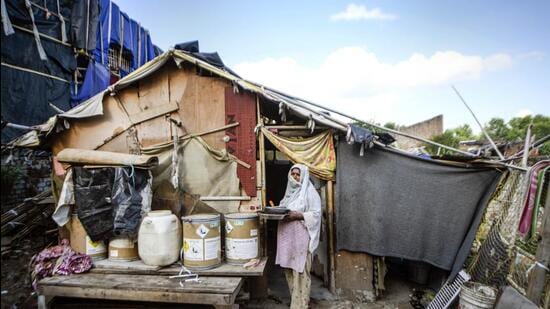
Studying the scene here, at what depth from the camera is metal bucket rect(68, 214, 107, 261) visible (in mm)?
4316

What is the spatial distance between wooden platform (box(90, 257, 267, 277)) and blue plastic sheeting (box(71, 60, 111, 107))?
18.7 feet

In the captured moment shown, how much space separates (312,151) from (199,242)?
7.47 feet

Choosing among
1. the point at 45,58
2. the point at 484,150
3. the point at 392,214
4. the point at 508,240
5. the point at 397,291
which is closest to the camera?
the point at 508,240

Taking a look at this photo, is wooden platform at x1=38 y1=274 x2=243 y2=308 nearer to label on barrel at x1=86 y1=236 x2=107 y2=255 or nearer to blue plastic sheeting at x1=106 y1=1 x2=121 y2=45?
label on barrel at x1=86 y1=236 x2=107 y2=255

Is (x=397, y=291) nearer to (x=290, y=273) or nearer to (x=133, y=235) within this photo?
(x=290, y=273)

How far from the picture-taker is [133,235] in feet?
13.9

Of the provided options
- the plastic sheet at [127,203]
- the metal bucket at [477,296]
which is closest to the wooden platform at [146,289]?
the plastic sheet at [127,203]

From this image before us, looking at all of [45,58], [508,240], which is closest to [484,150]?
[508,240]

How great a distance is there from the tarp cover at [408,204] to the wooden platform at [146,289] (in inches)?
86.3

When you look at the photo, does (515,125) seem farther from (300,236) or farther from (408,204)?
(300,236)

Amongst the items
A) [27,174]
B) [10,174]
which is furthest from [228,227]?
[27,174]

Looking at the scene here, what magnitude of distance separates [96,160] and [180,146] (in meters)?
1.23

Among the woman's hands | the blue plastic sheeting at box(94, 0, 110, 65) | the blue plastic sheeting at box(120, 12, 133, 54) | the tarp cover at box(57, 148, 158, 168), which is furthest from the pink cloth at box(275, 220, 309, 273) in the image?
the blue plastic sheeting at box(120, 12, 133, 54)

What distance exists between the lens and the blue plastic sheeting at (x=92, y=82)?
8.12 meters
